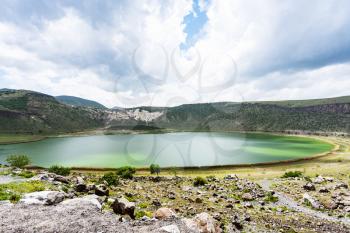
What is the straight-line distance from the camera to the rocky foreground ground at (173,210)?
45.0 feet

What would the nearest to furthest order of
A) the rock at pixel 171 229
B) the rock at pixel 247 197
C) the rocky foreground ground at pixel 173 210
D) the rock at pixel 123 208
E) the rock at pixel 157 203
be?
the rock at pixel 171 229
the rocky foreground ground at pixel 173 210
the rock at pixel 123 208
the rock at pixel 157 203
the rock at pixel 247 197

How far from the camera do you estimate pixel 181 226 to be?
1437 cm

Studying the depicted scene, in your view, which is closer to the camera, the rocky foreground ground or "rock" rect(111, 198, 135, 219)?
the rocky foreground ground

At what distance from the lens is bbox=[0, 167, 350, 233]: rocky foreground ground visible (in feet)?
45.0

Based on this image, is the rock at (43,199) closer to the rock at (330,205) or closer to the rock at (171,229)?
the rock at (171,229)

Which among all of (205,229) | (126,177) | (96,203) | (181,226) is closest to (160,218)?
(181,226)

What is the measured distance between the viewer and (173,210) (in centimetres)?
2014

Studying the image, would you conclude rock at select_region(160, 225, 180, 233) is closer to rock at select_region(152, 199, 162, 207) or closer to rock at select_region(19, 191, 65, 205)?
rock at select_region(19, 191, 65, 205)

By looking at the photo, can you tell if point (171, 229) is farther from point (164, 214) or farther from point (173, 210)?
point (173, 210)

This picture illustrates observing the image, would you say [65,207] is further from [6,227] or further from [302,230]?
[302,230]

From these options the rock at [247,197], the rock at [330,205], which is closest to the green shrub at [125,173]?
the rock at [247,197]

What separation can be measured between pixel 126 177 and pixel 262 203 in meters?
25.8

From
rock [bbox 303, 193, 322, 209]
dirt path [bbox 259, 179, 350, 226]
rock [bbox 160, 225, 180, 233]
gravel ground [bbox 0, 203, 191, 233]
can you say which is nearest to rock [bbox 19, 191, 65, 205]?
gravel ground [bbox 0, 203, 191, 233]

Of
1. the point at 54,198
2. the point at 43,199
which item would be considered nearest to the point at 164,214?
the point at 54,198
